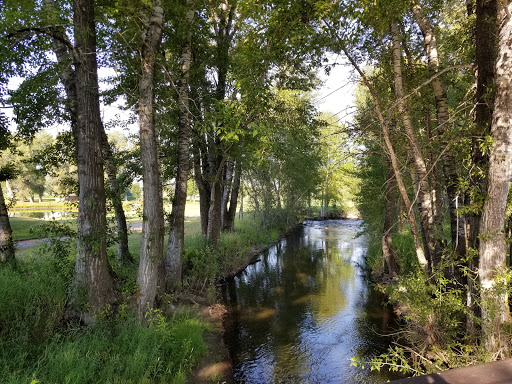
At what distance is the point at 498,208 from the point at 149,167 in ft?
20.2

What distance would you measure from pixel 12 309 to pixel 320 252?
59.1 ft

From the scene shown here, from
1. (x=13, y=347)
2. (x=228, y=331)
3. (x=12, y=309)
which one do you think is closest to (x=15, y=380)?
(x=13, y=347)

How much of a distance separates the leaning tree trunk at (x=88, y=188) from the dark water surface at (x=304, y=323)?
3.85 metres

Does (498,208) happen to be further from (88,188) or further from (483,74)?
(88,188)

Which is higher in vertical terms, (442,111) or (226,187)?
(442,111)

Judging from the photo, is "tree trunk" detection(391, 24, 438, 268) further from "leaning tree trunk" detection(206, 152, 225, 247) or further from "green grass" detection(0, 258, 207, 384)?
"leaning tree trunk" detection(206, 152, 225, 247)

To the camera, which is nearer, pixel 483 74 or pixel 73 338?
pixel 483 74

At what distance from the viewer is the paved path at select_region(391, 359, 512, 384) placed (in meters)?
1.45

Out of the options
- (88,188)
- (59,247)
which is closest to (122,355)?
(59,247)

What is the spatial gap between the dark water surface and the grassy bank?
1.82m

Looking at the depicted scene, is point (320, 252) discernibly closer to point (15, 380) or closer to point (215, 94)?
point (215, 94)

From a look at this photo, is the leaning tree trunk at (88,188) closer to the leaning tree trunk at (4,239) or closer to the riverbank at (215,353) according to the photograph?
the riverbank at (215,353)

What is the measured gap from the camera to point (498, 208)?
12.6 feet

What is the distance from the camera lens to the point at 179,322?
23.1 feet
